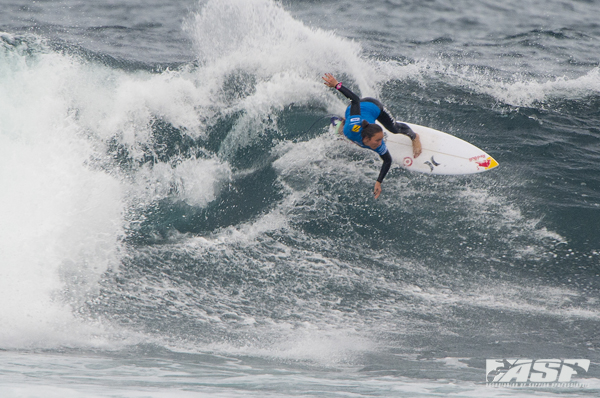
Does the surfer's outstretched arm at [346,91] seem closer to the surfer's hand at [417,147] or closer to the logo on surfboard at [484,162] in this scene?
the surfer's hand at [417,147]

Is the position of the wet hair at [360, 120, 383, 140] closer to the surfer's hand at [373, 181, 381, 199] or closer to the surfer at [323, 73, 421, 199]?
the surfer at [323, 73, 421, 199]

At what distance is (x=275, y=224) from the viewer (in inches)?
283

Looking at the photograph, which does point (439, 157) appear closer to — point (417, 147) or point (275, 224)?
point (417, 147)

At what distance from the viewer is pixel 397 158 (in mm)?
7457

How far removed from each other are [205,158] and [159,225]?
4.42ft

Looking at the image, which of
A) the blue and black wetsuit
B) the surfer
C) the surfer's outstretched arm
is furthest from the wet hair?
the surfer's outstretched arm

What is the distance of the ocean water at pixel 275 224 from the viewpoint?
612 centimetres

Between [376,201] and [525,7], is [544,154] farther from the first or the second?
[525,7]

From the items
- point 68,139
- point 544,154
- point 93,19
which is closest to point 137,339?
point 68,139

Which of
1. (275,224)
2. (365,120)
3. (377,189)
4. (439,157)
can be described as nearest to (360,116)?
(365,120)

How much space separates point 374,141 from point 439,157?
166 cm

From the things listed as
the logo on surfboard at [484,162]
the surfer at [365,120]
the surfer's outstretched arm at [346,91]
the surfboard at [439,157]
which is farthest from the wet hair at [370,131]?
the logo on surfboard at [484,162]

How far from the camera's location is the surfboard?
7414mm

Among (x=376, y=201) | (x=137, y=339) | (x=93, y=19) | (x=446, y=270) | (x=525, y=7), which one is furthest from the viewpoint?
(x=525, y=7)
